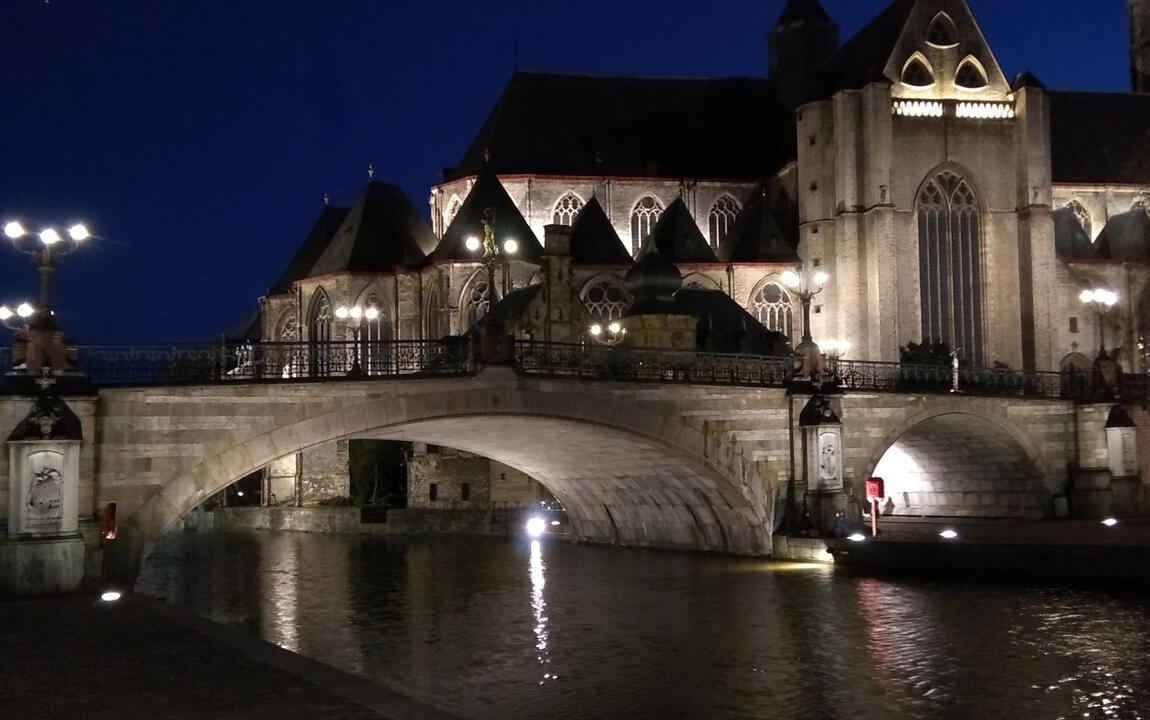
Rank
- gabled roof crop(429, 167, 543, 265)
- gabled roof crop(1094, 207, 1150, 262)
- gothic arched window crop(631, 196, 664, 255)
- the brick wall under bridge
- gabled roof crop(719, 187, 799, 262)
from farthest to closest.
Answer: gothic arched window crop(631, 196, 664, 255) < gabled roof crop(1094, 207, 1150, 262) < gabled roof crop(719, 187, 799, 262) < gabled roof crop(429, 167, 543, 265) < the brick wall under bridge

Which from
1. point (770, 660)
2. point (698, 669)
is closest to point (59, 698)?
point (698, 669)

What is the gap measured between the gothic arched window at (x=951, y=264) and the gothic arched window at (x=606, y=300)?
11.8 metres

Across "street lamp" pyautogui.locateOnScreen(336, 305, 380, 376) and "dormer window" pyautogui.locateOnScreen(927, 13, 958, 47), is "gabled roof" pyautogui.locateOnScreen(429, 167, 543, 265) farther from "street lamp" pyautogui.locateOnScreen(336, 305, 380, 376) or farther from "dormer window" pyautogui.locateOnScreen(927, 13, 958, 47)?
"dormer window" pyautogui.locateOnScreen(927, 13, 958, 47)

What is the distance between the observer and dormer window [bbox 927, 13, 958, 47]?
5275 centimetres

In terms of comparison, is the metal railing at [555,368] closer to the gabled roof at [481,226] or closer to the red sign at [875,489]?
the red sign at [875,489]

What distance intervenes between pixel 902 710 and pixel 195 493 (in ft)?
46.8

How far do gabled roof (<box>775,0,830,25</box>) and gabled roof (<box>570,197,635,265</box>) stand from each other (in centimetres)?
1991

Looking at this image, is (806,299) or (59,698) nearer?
(59,698)

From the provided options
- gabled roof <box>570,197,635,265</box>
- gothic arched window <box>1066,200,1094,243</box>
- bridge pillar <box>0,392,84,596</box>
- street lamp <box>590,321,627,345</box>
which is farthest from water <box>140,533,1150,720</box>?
gothic arched window <box>1066,200,1094,243</box>

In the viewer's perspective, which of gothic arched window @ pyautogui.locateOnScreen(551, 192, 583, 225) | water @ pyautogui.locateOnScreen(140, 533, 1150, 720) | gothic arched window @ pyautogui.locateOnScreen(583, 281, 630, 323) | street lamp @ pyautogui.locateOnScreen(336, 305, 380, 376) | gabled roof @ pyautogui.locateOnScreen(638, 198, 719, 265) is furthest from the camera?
gothic arched window @ pyautogui.locateOnScreen(551, 192, 583, 225)

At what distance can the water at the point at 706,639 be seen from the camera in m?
12.9

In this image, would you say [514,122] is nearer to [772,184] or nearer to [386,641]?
[772,184]

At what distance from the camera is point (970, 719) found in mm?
11656

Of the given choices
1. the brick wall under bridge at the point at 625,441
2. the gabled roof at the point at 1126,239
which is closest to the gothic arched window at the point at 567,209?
the brick wall under bridge at the point at 625,441
